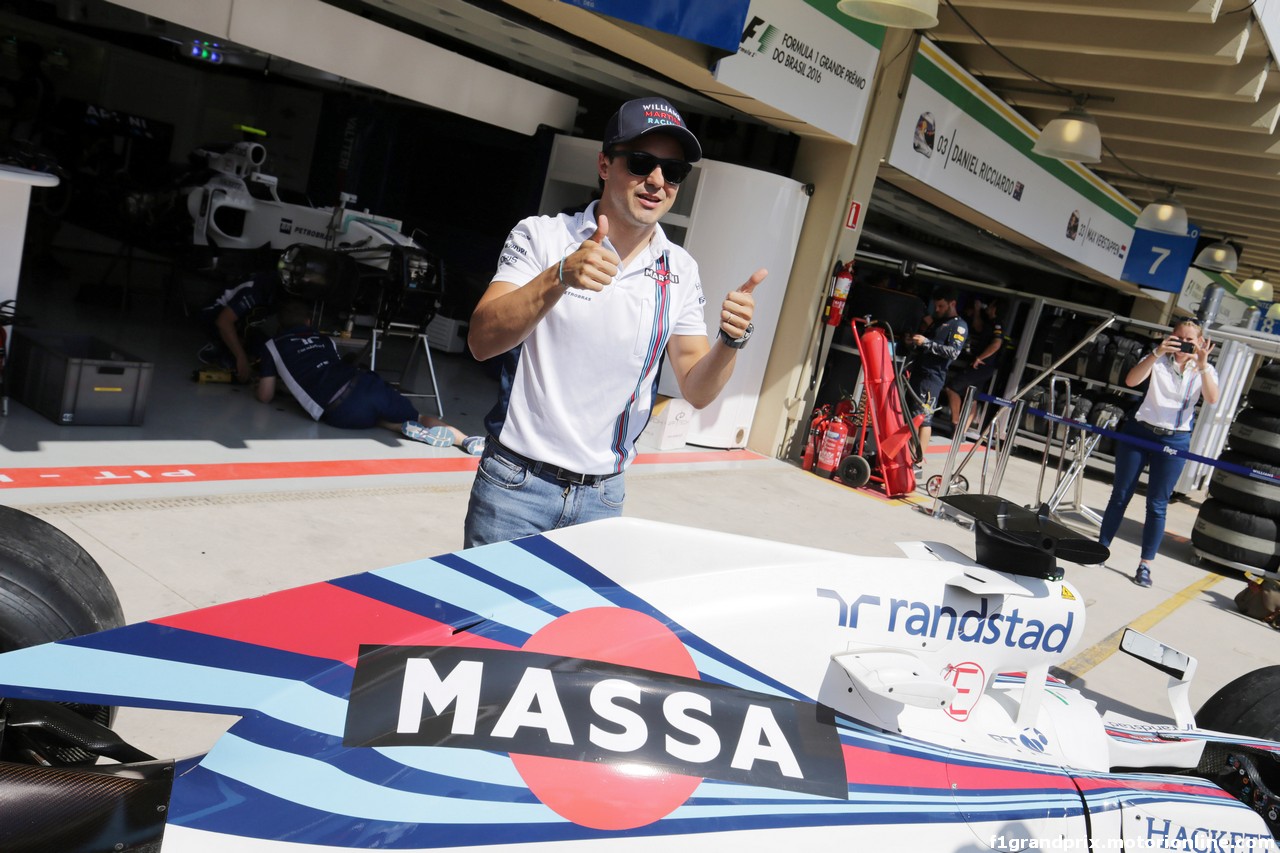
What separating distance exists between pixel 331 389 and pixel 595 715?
5.22 meters

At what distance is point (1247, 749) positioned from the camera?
317 centimetres

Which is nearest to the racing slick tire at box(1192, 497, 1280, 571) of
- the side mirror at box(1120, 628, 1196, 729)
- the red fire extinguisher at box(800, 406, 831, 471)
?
the red fire extinguisher at box(800, 406, 831, 471)

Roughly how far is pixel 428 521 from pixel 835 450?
4.65 m

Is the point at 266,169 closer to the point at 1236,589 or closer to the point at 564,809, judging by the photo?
the point at 1236,589

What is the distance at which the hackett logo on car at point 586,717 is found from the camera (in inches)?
64.1

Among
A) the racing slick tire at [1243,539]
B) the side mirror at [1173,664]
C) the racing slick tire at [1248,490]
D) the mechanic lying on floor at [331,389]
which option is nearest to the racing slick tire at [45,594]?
the side mirror at [1173,664]

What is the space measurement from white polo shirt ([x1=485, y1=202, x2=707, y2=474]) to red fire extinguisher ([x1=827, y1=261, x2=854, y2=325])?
6.94 m

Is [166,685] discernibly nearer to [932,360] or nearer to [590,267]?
[590,267]

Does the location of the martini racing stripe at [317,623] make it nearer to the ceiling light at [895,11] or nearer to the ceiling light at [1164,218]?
the ceiling light at [895,11]

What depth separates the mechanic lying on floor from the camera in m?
6.55

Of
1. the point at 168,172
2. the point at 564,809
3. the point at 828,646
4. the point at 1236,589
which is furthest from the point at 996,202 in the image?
the point at 564,809

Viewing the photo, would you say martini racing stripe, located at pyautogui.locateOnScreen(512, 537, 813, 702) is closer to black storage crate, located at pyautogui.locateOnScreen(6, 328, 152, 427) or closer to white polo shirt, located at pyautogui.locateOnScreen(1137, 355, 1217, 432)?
black storage crate, located at pyautogui.locateOnScreen(6, 328, 152, 427)

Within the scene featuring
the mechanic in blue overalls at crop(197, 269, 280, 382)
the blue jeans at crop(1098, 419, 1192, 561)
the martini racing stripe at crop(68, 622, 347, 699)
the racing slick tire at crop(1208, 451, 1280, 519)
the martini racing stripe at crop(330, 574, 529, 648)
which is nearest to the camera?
the martini racing stripe at crop(68, 622, 347, 699)

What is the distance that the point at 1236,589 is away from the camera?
845 centimetres
